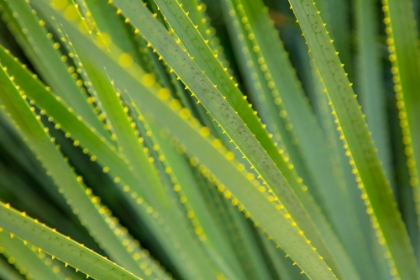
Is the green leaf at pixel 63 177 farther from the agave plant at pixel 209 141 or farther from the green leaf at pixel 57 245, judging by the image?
the green leaf at pixel 57 245

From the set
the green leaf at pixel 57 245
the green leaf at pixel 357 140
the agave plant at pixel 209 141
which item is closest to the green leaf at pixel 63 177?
the agave plant at pixel 209 141

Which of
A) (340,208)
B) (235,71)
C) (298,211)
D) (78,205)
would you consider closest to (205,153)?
(298,211)

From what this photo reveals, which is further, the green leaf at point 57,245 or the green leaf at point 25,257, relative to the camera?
the green leaf at point 25,257

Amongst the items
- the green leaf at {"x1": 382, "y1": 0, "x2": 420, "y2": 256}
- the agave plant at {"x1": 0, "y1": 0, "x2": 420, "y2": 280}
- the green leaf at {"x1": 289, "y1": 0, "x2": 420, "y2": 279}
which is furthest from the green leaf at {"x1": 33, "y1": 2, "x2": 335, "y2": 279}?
the green leaf at {"x1": 382, "y1": 0, "x2": 420, "y2": 256}

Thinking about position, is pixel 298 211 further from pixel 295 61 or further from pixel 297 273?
pixel 295 61

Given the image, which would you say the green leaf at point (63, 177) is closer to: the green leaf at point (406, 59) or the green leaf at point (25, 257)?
the green leaf at point (25, 257)

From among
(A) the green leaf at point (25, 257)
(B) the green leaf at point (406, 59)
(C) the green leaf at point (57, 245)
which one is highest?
(B) the green leaf at point (406, 59)

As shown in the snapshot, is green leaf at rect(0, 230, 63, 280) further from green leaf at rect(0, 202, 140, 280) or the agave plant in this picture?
green leaf at rect(0, 202, 140, 280)

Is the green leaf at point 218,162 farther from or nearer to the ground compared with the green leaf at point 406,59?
nearer to the ground

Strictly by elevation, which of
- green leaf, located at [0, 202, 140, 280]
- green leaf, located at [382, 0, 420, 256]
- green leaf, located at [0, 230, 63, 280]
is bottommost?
green leaf, located at [0, 230, 63, 280]
